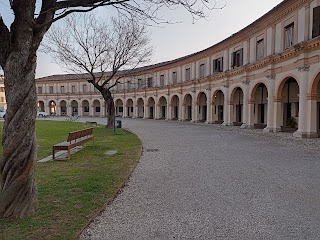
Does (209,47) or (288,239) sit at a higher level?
(209,47)

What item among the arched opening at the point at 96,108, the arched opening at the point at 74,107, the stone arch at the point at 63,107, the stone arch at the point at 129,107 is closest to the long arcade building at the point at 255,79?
the stone arch at the point at 129,107

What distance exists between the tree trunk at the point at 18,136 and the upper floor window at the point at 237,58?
2296 centimetres

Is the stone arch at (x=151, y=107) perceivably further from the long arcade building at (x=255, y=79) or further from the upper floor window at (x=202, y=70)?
the upper floor window at (x=202, y=70)

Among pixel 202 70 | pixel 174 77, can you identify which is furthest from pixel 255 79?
pixel 174 77

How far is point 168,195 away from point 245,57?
68.8ft

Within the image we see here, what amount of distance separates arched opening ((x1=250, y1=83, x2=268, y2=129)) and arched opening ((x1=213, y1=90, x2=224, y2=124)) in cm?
621

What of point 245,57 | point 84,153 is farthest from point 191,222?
point 245,57

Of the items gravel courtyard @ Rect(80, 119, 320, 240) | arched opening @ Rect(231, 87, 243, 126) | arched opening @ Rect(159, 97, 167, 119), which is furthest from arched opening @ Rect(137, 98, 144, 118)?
gravel courtyard @ Rect(80, 119, 320, 240)

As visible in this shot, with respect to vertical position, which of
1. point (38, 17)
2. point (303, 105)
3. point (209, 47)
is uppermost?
point (209, 47)

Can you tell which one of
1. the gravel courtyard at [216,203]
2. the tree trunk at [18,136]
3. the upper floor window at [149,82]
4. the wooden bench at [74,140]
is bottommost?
the gravel courtyard at [216,203]

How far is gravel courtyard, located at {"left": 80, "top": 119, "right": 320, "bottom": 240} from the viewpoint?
3627mm

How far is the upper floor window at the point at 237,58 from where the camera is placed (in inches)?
964

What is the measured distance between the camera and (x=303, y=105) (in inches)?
619

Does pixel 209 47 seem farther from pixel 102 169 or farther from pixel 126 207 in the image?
pixel 126 207
